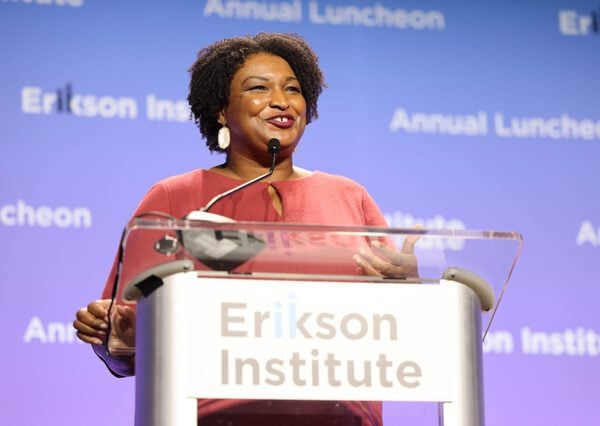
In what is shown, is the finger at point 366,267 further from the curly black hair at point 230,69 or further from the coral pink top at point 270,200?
the curly black hair at point 230,69

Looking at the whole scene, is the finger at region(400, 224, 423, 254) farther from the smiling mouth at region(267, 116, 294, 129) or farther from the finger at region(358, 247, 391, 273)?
the smiling mouth at region(267, 116, 294, 129)

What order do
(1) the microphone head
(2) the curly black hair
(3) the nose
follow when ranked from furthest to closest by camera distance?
(2) the curly black hair < (3) the nose < (1) the microphone head

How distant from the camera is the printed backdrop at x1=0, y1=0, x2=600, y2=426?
306cm

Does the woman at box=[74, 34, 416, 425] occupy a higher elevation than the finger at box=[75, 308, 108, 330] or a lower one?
higher

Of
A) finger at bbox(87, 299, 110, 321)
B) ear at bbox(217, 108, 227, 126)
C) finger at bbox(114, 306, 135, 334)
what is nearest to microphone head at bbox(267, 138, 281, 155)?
ear at bbox(217, 108, 227, 126)

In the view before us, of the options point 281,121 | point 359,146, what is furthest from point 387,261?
point 359,146

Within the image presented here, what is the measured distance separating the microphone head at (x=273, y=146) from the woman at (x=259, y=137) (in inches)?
5.1

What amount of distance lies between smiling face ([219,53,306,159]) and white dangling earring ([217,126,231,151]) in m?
0.01

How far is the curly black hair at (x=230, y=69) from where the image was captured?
254 centimetres

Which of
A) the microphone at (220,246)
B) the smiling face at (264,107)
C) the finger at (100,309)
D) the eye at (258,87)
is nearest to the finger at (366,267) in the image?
the microphone at (220,246)

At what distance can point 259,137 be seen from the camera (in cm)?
241

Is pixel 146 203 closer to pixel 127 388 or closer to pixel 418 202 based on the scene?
pixel 127 388

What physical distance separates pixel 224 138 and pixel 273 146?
277 millimetres

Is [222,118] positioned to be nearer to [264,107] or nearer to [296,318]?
[264,107]
